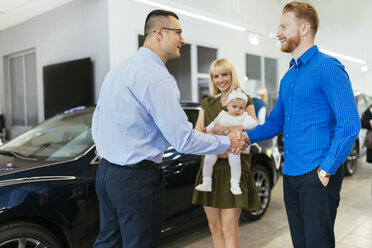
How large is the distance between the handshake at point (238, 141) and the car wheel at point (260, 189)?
168 cm

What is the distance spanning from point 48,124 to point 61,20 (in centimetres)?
A: 397

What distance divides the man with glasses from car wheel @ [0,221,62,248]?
727 mm

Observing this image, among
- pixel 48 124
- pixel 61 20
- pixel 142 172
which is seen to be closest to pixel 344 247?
pixel 142 172

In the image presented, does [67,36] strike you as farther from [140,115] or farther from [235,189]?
[140,115]

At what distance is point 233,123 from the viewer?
8.25ft

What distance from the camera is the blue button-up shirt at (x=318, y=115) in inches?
63.1

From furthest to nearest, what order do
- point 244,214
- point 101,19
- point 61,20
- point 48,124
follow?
point 61,20 < point 101,19 < point 244,214 < point 48,124

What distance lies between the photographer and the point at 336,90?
1.62 meters

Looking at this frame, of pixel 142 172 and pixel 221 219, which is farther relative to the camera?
pixel 221 219

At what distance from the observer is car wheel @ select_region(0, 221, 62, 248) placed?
2.10 meters

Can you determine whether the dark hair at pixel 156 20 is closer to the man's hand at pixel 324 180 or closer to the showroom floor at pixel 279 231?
the man's hand at pixel 324 180

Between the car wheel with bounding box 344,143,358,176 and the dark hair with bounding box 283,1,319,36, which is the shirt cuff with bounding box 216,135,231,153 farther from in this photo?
the car wheel with bounding box 344,143,358,176

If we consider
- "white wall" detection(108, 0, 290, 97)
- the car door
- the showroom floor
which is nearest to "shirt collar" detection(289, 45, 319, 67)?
the car door

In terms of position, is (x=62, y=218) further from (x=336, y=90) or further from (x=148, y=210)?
(x=336, y=90)
